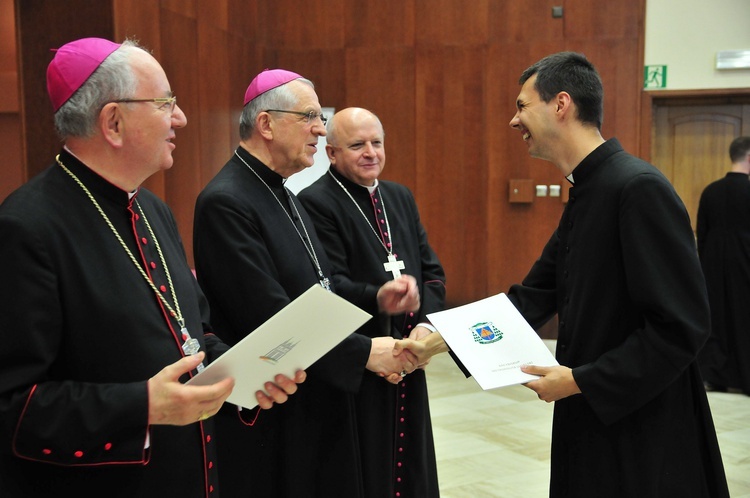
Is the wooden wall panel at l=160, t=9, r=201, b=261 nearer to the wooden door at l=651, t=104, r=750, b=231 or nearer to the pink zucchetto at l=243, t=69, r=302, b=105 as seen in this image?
the pink zucchetto at l=243, t=69, r=302, b=105

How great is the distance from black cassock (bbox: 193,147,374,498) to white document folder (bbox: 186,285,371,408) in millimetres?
619

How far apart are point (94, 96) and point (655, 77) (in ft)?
27.7

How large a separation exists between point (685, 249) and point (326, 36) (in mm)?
8090

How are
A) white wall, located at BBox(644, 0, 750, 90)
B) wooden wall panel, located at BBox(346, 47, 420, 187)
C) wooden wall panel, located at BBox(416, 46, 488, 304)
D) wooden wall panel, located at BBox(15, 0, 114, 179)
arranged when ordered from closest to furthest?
wooden wall panel, located at BBox(15, 0, 114, 179), white wall, located at BBox(644, 0, 750, 90), wooden wall panel, located at BBox(416, 46, 488, 304), wooden wall panel, located at BBox(346, 47, 420, 187)

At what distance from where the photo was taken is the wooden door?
9.41 meters

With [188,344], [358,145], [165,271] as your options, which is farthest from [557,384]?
[358,145]

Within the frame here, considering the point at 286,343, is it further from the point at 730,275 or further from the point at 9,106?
the point at 730,275


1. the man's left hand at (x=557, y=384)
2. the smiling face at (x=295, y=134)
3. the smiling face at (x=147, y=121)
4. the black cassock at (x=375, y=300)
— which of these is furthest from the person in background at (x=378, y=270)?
the smiling face at (x=147, y=121)

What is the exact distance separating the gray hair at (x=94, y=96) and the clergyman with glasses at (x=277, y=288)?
0.90 metres

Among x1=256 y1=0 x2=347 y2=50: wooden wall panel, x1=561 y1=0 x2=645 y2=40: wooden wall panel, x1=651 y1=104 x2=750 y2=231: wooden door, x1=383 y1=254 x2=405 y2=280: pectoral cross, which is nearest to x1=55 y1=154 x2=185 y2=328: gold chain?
x1=383 y1=254 x2=405 y2=280: pectoral cross

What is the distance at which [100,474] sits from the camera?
181 centimetres

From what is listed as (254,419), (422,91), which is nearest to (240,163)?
(254,419)

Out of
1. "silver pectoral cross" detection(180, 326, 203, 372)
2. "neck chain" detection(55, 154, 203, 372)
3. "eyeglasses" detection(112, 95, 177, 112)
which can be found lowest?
"silver pectoral cross" detection(180, 326, 203, 372)

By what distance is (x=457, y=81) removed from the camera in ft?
31.0
